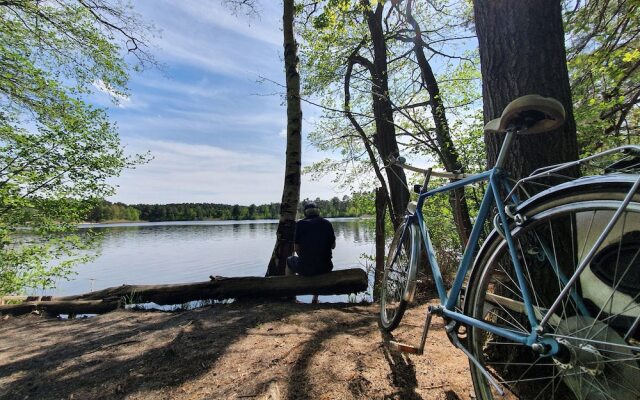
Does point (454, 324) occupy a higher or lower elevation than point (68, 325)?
higher

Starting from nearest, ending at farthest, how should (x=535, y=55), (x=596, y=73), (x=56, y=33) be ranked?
(x=535, y=55) < (x=596, y=73) < (x=56, y=33)

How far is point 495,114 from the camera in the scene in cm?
233

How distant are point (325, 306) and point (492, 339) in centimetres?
255

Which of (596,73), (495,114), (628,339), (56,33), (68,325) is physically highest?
(56,33)

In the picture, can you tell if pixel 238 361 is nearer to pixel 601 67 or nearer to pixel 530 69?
pixel 530 69

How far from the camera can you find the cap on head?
18.6ft

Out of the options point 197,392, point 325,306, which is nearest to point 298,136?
point 325,306

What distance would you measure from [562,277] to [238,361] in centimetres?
230

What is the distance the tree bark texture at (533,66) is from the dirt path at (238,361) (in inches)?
60.3

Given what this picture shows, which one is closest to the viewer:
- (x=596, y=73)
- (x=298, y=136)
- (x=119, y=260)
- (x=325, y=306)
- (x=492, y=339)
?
(x=492, y=339)

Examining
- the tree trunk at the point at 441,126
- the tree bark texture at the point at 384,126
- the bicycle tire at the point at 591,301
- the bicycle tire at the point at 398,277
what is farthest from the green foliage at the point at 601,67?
the bicycle tire at the point at 591,301

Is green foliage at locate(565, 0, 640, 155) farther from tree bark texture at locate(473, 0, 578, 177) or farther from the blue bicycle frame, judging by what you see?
the blue bicycle frame

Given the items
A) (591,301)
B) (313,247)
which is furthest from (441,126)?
(591,301)

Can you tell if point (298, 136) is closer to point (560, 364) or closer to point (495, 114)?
point (495, 114)
